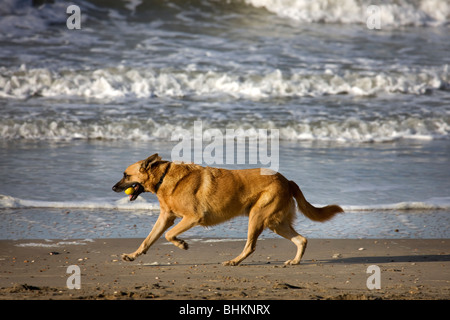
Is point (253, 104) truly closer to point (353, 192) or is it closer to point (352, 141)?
point (352, 141)

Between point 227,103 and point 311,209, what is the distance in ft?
29.6

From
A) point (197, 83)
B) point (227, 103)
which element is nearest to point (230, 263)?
point (227, 103)

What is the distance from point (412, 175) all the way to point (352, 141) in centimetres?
311

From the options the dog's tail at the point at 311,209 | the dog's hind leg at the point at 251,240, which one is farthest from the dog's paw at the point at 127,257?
the dog's tail at the point at 311,209

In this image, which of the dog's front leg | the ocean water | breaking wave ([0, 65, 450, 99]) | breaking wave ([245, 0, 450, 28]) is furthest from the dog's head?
breaking wave ([245, 0, 450, 28])

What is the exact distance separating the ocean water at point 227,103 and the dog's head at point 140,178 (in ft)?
2.56

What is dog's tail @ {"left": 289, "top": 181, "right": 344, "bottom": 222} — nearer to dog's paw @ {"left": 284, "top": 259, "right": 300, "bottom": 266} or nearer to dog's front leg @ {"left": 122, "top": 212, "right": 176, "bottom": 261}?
dog's paw @ {"left": 284, "top": 259, "right": 300, "bottom": 266}

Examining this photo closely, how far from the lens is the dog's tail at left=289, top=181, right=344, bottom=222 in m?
5.88

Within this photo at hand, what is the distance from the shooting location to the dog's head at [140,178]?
5.80m

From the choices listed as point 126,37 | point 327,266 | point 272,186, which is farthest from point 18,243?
point 126,37

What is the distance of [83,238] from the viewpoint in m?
6.21

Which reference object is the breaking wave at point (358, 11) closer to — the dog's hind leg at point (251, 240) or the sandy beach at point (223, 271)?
the sandy beach at point (223, 271)

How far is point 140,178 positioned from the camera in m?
5.82

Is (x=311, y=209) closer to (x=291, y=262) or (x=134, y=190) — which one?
(x=291, y=262)
